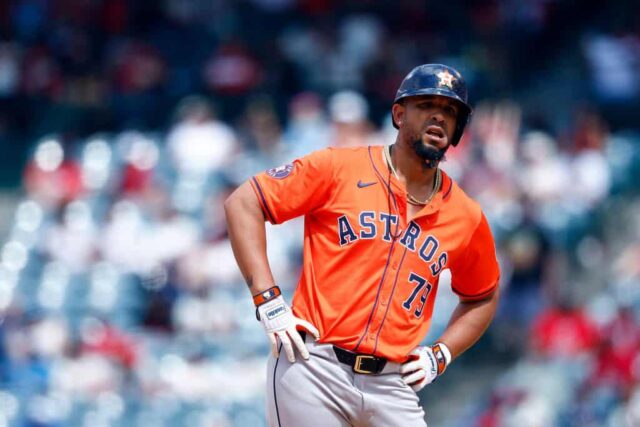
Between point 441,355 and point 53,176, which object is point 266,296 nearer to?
point 441,355

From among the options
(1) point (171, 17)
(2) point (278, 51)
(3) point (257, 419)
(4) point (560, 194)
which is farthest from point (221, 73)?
(3) point (257, 419)

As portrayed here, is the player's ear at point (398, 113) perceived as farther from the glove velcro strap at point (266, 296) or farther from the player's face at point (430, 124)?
the glove velcro strap at point (266, 296)

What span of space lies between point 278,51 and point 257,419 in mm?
5313

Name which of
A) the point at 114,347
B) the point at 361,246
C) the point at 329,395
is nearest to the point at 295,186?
the point at 361,246

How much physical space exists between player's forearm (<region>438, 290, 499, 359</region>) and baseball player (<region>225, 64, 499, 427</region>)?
0.66ft

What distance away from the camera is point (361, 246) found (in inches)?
171

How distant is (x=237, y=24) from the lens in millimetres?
13547

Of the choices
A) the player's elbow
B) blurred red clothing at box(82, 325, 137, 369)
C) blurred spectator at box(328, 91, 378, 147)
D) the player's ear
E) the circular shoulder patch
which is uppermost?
blurred spectator at box(328, 91, 378, 147)

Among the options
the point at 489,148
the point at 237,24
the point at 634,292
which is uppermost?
the point at 237,24

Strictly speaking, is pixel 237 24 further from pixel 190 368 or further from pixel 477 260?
pixel 477 260

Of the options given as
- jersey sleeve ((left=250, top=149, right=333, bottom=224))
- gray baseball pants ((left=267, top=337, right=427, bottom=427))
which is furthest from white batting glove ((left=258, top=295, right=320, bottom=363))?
jersey sleeve ((left=250, top=149, right=333, bottom=224))

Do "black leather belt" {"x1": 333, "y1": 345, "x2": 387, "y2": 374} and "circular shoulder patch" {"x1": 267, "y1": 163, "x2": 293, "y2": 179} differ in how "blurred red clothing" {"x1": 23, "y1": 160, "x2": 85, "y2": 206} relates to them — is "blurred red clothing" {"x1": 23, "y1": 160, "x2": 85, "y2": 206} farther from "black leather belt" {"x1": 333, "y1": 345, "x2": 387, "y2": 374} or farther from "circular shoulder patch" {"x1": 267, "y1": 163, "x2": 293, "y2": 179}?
"black leather belt" {"x1": 333, "y1": 345, "x2": 387, "y2": 374}

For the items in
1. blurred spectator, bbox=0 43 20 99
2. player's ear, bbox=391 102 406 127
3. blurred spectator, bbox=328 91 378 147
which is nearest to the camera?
player's ear, bbox=391 102 406 127

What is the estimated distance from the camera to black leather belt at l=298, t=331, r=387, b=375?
4281 mm
